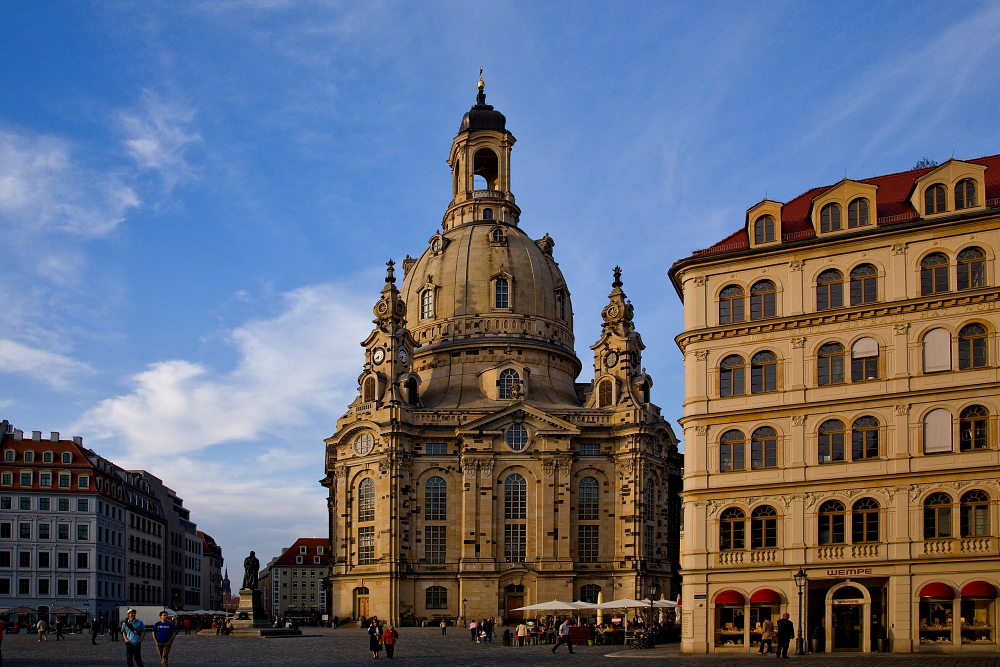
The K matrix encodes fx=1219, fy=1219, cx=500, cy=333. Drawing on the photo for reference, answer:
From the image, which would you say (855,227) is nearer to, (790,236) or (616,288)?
(790,236)

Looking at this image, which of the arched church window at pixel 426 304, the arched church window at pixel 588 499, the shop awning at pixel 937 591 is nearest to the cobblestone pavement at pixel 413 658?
the shop awning at pixel 937 591

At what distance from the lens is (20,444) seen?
10225cm

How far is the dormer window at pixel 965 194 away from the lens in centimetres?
4356

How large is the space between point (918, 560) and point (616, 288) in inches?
2526

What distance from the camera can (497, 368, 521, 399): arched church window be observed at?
3930 inches

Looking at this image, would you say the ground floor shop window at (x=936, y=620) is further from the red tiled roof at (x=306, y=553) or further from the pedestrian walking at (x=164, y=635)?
the red tiled roof at (x=306, y=553)

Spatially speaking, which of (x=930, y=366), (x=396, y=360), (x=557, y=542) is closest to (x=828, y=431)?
(x=930, y=366)

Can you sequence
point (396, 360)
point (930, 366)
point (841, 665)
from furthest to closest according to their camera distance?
point (396, 360) → point (930, 366) → point (841, 665)

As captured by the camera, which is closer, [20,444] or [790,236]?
[790,236]

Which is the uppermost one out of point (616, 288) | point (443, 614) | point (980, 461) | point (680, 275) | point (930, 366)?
point (616, 288)

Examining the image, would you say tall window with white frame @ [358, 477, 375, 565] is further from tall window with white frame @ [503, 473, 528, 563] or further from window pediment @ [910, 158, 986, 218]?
window pediment @ [910, 158, 986, 218]

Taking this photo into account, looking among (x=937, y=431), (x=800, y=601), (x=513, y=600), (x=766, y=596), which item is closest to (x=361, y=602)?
(x=513, y=600)

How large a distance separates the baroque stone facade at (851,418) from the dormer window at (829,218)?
85 millimetres

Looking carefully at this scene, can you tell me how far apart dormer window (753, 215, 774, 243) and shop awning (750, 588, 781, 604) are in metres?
13.3
